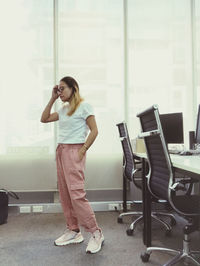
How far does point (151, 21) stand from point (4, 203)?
292 centimetres

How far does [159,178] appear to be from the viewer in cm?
171

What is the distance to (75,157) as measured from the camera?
77.6 inches

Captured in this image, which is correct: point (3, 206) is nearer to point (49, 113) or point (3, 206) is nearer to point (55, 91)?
point (49, 113)

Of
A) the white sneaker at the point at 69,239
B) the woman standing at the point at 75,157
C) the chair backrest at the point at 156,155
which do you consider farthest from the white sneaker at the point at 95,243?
the chair backrest at the point at 156,155

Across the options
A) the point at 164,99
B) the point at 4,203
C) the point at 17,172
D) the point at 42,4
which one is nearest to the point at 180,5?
the point at 164,99

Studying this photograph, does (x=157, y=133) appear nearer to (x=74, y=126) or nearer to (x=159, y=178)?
(x=159, y=178)

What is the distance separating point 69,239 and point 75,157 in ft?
2.50

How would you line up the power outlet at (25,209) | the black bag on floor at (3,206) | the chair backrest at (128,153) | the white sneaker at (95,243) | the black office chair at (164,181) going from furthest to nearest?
the power outlet at (25,209) → the black bag on floor at (3,206) → the chair backrest at (128,153) → the white sneaker at (95,243) → the black office chair at (164,181)

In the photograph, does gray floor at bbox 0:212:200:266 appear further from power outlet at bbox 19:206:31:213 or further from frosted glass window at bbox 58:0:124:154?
frosted glass window at bbox 58:0:124:154

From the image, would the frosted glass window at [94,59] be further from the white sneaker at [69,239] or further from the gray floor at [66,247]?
the white sneaker at [69,239]

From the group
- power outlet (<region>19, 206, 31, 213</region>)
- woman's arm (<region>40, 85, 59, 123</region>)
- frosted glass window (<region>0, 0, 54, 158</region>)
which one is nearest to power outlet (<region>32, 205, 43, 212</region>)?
power outlet (<region>19, 206, 31, 213</region>)

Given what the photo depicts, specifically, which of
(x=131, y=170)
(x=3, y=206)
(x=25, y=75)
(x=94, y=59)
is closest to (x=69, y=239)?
(x=131, y=170)

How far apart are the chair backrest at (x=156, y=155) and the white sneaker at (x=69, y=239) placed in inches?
33.6

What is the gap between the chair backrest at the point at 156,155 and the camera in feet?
5.12
